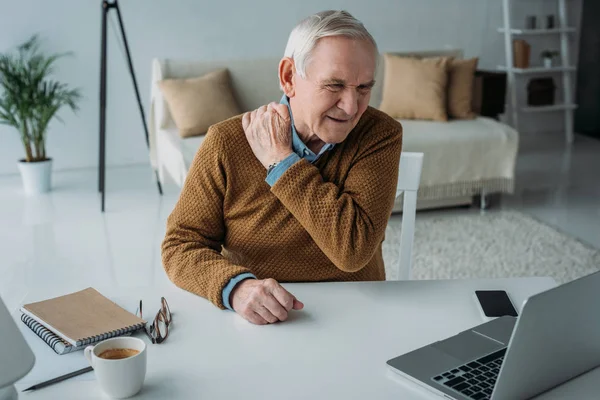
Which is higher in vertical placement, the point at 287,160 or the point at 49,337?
the point at 287,160

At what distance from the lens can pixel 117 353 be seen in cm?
111

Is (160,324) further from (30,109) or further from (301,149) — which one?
(30,109)

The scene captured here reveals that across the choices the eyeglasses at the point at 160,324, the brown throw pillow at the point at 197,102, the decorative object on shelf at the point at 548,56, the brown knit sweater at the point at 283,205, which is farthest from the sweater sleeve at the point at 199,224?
the decorative object on shelf at the point at 548,56

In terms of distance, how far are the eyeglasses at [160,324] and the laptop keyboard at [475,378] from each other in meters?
0.45

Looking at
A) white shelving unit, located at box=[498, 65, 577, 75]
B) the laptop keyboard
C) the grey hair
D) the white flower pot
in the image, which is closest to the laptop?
the laptop keyboard

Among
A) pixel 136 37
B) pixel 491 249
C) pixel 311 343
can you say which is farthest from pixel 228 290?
pixel 136 37

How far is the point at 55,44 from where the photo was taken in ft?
16.1

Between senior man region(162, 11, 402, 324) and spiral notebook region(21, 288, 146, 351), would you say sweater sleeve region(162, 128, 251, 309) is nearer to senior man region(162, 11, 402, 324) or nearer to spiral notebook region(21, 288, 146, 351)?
senior man region(162, 11, 402, 324)

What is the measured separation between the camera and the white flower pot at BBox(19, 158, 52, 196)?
445 centimetres

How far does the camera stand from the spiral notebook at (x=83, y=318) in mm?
1229

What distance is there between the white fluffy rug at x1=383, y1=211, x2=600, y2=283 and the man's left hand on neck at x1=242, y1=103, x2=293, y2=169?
173 cm

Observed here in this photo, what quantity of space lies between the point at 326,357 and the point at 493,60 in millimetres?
5223

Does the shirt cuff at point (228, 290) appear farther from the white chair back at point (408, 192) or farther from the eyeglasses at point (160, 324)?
the white chair back at point (408, 192)

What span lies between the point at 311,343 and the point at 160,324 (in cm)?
27
